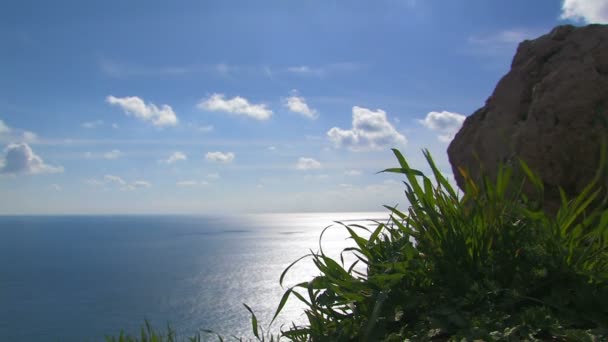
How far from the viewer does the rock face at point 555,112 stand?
584 cm

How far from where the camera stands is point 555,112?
19.7 feet

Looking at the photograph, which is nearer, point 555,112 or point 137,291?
point 555,112

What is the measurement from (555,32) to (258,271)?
135 m

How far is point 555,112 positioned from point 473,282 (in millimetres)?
4561

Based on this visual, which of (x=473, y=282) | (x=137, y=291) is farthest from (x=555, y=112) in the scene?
(x=137, y=291)

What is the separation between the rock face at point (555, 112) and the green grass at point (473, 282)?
2682mm

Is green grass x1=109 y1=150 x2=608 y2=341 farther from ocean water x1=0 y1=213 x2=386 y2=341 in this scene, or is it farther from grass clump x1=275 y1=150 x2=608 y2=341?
ocean water x1=0 y1=213 x2=386 y2=341

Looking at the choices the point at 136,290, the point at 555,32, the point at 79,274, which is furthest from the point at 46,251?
the point at 555,32

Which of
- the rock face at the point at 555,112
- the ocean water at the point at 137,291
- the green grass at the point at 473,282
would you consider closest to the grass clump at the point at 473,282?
the green grass at the point at 473,282

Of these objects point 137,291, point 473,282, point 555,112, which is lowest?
point 137,291

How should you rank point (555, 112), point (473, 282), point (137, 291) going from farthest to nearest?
1. point (137, 291)
2. point (555, 112)
3. point (473, 282)

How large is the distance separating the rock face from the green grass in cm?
268

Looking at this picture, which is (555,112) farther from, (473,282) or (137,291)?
(137,291)

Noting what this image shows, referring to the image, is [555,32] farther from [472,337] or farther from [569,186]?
[472,337]
